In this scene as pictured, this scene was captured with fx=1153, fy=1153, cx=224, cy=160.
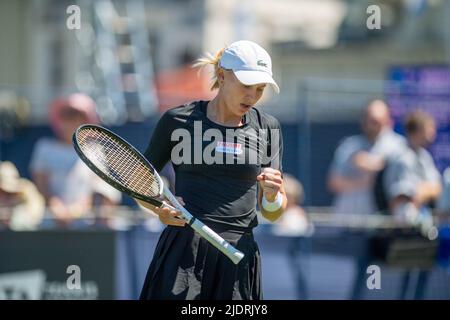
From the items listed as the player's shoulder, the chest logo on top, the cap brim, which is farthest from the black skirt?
the cap brim

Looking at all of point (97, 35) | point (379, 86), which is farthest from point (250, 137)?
point (97, 35)

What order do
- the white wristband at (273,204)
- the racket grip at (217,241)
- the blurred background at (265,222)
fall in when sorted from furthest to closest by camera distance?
the blurred background at (265,222)
the white wristband at (273,204)
the racket grip at (217,241)

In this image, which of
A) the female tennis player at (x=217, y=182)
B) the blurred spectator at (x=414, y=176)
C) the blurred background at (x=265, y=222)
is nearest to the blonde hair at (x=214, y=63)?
the female tennis player at (x=217, y=182)

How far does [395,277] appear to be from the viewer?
968cm

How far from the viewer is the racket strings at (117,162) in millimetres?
5930

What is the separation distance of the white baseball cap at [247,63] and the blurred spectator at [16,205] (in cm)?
415

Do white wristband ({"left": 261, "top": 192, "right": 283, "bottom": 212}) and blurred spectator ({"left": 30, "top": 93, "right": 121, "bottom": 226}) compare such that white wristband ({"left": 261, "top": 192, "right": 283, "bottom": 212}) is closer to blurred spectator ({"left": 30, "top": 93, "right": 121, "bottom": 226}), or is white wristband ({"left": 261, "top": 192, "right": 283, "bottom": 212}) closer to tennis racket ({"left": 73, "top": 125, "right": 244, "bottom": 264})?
tennis racket ({"left": 73, "top": 125, "right": 244, "bottom": 264})

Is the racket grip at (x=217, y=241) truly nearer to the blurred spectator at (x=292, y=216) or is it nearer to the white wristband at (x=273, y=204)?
the white wristband at (x=273, y=204)

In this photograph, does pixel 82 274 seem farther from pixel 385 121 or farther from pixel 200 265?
pixel 200 265

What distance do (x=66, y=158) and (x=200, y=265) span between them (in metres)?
4.16

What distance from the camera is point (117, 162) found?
19.8ft

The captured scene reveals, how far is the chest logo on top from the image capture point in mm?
5941

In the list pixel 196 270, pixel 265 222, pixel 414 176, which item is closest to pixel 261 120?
pixel 196 270

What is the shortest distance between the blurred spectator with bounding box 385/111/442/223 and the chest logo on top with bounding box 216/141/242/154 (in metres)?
4.22
